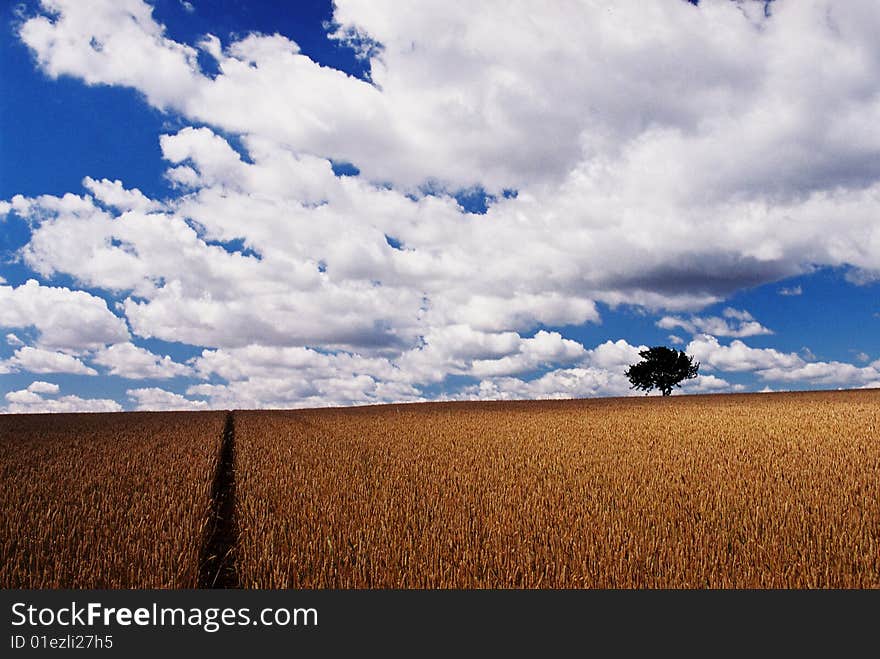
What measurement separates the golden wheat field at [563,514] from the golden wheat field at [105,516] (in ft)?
2.36

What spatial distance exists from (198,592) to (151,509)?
13.4ft

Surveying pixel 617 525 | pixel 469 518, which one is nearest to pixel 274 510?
pixel 469 518

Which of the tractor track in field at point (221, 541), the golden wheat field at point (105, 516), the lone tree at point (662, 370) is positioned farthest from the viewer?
the lone tree at point (662, 370)

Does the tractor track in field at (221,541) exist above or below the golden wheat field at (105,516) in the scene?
below

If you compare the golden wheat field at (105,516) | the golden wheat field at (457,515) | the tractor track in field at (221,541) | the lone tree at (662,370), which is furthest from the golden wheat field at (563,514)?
the lone tree at (662,370)

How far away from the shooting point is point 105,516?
783 centimetres

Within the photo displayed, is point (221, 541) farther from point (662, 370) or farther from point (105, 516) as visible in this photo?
point (662, 370)

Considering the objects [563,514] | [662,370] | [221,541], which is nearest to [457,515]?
[563,514]

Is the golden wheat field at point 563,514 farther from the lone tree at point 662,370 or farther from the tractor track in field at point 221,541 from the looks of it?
the lone tree at point 662,370

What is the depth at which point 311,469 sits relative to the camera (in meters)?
11.4

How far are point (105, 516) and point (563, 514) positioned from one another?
18.6 feet

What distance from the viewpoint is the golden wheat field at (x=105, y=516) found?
18.7ft

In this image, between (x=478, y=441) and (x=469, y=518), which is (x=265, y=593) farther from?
(x=478, y=441)

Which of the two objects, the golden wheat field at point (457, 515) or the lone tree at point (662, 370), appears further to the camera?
the lone tree at point (662, 370)
